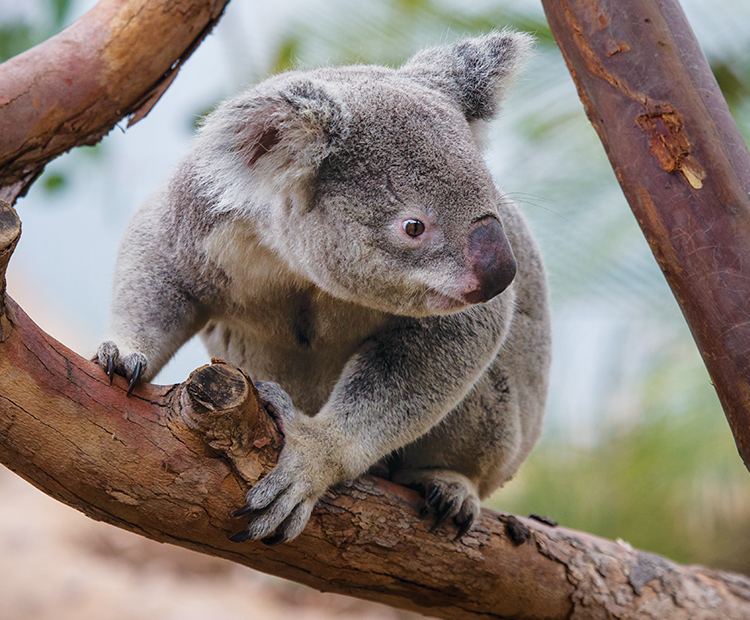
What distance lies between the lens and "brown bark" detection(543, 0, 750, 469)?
6.83ft

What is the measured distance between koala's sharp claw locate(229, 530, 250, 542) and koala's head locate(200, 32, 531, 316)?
0.75m

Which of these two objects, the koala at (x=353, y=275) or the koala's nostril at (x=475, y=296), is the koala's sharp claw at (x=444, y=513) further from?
the koala's nostril at (x=475, y=296)

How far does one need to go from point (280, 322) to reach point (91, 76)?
50.5 inches

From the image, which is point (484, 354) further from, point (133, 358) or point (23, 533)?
point (23, 533)

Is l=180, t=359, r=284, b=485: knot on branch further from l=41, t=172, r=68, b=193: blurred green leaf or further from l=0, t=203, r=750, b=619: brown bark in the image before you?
l=41, t=172, r=68, b=193: blurred green leaf

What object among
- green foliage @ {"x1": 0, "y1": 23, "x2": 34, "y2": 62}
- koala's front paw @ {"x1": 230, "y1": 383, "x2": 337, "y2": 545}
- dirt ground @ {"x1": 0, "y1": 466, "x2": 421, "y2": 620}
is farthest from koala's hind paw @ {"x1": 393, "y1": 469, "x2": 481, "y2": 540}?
dirt ground @ {"x1": 0, "y1": 466, "x2": 421, "y2": 620}

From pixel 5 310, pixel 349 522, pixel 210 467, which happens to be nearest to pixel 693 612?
pixel 349 522

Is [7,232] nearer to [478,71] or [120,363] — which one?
[120,363]

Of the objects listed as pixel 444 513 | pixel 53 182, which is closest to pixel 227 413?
pixel 444 513

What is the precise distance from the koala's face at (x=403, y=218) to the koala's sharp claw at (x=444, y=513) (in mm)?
679

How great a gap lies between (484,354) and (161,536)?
3.97ft

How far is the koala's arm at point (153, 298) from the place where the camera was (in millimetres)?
2383

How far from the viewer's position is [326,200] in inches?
83.9

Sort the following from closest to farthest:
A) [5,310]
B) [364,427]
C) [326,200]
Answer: [5,310] → [326,200] → [364,427]
